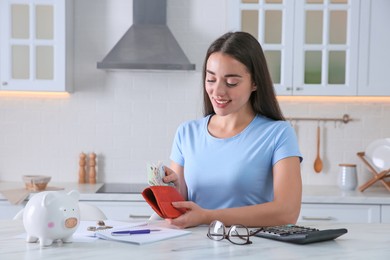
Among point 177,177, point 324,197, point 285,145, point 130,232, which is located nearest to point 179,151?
point 177,177

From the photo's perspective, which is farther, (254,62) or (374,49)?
(374,49)

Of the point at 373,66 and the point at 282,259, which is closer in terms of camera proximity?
the point at 282,259

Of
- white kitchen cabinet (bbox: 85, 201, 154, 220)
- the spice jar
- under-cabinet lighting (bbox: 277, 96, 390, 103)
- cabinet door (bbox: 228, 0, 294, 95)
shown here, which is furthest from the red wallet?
under-cabinet lighting (bbox: 277, 96, 390, 103)

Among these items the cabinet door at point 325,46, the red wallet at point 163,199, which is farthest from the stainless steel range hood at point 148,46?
the red wallet at point 163,199

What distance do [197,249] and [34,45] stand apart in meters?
2.80

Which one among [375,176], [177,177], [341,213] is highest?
[177,177]

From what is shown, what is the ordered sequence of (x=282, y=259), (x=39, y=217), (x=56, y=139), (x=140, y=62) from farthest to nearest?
1. (x=56, y=139)
2. (x=140, y=62)
3. (x=39, y=217)
4. (x=282, y=259)

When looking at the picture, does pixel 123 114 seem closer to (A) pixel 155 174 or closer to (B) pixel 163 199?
(A) pixel 155 174

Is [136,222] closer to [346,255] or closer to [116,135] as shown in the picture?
[346,255]

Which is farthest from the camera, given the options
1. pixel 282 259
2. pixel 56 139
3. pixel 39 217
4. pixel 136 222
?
pixel 56 139

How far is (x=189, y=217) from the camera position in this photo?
2.11m

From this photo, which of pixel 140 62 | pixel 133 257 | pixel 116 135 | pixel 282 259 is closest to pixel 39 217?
pixel 133 257

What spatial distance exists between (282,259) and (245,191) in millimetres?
753

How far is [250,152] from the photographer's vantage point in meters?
2.44
